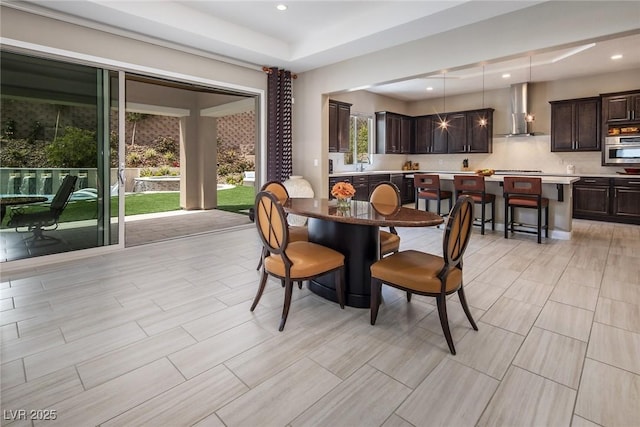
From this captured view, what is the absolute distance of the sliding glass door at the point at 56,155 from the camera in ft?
11.9

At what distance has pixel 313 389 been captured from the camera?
1.74 meters

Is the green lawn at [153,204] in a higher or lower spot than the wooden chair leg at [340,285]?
higher

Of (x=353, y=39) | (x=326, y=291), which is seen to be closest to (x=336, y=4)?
(x=353, y=39)

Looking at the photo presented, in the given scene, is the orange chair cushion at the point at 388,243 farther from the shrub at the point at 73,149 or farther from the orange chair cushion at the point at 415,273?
the shrub at the point at 73,149

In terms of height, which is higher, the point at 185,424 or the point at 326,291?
the point at 326,291

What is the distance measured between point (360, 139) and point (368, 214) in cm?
625

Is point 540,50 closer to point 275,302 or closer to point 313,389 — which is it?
point 275,302

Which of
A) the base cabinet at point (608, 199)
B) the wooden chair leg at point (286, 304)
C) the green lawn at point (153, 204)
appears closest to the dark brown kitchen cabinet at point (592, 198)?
the base cabinet at point (608, 199)

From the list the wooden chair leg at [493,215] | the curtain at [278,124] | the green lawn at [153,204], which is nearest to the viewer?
the green lawn at [153,204]

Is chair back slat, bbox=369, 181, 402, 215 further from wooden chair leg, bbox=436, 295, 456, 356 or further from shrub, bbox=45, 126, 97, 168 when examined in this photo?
shrub, bbox=45, 126, 97, 168

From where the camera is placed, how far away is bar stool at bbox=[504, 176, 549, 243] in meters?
4.86

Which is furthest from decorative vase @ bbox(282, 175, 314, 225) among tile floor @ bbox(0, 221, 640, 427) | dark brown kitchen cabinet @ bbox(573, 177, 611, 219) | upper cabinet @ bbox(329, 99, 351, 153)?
dark brown kitchen cabinet @ bbox(573, 177, 611, 219)

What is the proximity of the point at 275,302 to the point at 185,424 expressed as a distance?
53.8 inches

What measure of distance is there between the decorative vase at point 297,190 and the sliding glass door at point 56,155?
2.59 metres
